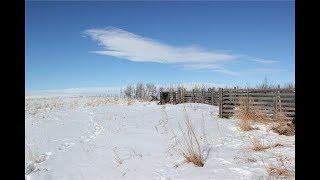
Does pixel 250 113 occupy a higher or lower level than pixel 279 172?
higher

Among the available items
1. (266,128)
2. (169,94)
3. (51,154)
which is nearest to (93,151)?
(51,154)

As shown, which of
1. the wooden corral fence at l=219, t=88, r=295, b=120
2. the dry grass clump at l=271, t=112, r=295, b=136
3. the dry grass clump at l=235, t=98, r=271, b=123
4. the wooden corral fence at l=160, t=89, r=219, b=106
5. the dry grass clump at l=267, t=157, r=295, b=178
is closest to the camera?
the dry grass clump at l=267, t=157, r=295, b=178

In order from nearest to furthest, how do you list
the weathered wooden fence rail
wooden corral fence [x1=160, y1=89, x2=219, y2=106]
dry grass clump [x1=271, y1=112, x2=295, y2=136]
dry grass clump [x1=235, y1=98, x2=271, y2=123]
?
1. dry grass clump [x1=271, y1=112, x2=295, y2=136]
2. dry grass clump [x1=235, y1=98, x2=271, y2=123]
3. the weathered wooden fence rail
4. wooden corral fence [x1=160, y1=89, x2=219, y2=106]

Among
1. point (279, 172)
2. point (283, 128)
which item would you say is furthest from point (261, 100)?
point (279, 172)

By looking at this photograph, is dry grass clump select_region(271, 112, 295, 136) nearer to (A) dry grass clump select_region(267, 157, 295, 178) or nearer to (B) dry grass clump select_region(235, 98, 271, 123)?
(B) dry grass clump select_region(235, 98, 271, 123)

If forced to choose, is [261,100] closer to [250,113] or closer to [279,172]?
[250,113]

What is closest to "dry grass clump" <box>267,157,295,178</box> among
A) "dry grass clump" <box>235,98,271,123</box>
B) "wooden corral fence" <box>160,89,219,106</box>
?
"dry grass clump" <box>235,98,271,123</box>

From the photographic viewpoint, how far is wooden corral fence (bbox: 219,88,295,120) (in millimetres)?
14032

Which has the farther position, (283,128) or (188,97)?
(188,97)

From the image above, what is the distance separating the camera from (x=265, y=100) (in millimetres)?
14711
